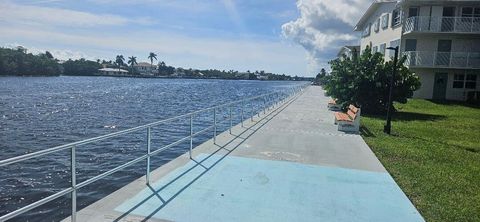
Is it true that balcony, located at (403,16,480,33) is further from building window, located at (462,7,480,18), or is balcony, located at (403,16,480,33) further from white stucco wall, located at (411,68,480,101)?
white stucco wall, located at (411,68,480,101)

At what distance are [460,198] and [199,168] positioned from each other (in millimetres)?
4680

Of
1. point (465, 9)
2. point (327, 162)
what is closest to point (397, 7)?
point (465, 9)

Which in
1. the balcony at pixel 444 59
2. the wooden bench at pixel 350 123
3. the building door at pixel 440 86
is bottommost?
the wooden bench at pixel 350 123

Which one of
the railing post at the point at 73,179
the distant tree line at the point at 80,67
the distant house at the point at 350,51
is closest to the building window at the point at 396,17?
the distant house at the point at 350,51

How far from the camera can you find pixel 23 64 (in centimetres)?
13000

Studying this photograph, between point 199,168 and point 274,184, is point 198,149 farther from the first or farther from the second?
point 274,184

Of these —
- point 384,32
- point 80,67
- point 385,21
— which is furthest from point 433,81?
point 80,67

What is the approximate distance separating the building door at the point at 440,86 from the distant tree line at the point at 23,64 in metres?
120

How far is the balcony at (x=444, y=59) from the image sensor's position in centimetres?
3158

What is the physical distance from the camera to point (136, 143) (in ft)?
54.8

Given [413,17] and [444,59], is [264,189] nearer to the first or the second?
[413,17]

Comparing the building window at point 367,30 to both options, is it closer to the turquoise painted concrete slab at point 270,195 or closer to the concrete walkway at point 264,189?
the concrete walkway at point 264,189

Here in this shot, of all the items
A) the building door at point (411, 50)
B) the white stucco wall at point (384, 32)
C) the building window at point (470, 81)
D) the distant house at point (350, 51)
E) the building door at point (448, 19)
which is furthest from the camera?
the white stucco wall at point (384, 32)

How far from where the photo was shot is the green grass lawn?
700cm
